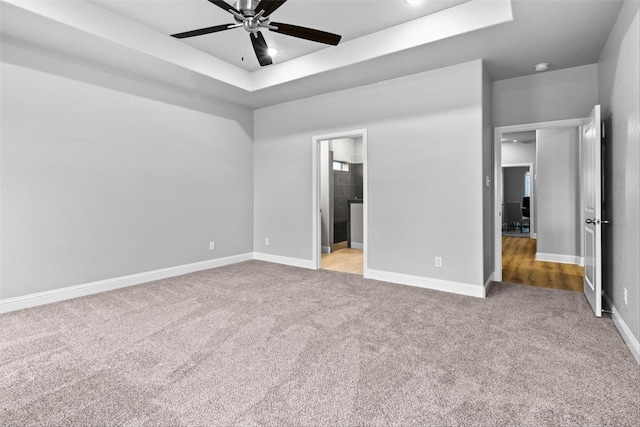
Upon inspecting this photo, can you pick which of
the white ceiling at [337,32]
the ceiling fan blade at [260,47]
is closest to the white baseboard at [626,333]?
the white ceiling at [337,32]

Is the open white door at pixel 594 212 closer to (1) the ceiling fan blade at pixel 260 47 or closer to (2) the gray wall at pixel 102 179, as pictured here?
(1) the ceiling fan blade at pixel 260 47

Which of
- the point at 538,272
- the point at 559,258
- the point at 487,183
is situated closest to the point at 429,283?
the point at 487,183

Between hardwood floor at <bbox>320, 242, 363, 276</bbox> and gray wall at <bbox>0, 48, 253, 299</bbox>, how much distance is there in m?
1.64

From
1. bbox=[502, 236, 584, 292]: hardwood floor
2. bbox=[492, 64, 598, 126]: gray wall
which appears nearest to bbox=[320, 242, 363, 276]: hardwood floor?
bbox=[502, 236, 584, 292]: hardwood floor

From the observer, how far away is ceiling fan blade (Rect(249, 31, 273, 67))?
2.62m

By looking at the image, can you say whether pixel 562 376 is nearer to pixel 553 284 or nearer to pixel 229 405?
pixel 229 405

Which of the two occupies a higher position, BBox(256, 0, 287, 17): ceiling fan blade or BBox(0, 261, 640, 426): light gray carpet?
BBox(256, 0, 287, 17): ceiling fan blade

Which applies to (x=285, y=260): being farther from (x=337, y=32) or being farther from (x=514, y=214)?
(x=514, y=214)

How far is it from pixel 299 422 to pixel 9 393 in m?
1.65

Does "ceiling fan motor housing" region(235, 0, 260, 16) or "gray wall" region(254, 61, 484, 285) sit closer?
"ceiling fan motor housing" region(235, 0, 260, 16)

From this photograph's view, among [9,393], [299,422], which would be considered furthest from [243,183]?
[299,422]

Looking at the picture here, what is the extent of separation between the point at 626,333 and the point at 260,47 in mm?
3635

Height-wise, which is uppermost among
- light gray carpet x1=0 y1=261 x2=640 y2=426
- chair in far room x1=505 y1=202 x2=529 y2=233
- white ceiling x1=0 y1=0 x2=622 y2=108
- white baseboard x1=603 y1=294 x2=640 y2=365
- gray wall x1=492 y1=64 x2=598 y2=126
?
white ceiling x1=0 y1=0 x2=622 y2=108

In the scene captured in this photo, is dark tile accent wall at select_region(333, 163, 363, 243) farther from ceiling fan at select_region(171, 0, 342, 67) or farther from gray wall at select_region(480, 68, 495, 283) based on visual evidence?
ceiling fan at select_region(171, 0, 342, 67)
